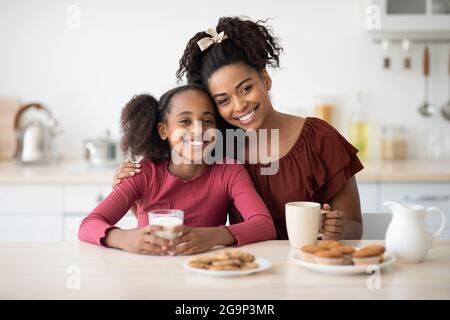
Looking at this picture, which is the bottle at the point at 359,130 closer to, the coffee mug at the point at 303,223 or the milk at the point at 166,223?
the coffee mug at the point at 303,223

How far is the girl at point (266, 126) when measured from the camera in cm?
186

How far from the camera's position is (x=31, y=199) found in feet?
9.69

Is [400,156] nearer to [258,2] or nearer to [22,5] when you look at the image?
[258,2]

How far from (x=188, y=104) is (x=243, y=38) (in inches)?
10.3

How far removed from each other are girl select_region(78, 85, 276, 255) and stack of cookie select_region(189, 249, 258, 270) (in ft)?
0.89

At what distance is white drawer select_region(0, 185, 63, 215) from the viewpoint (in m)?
2.94

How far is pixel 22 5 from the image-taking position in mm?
3477

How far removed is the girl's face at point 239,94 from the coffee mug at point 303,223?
1.36 ft

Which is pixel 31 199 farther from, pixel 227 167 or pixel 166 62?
pixel 227 167

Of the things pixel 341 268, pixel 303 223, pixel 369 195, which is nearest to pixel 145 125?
pixel 303 223

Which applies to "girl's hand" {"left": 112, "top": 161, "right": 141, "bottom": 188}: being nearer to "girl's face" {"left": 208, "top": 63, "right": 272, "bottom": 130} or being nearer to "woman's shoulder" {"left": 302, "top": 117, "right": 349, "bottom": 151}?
"girl's face" {"left": 208, "top": 63, "right": 272, "bottom": 130}

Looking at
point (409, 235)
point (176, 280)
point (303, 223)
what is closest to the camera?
point (176, 280)

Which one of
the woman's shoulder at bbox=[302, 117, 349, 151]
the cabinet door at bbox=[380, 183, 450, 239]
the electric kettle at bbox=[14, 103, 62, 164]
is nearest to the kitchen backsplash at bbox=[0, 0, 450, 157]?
the electric kettle at bbox=[14, 103, 62, 164]

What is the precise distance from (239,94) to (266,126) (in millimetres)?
207
